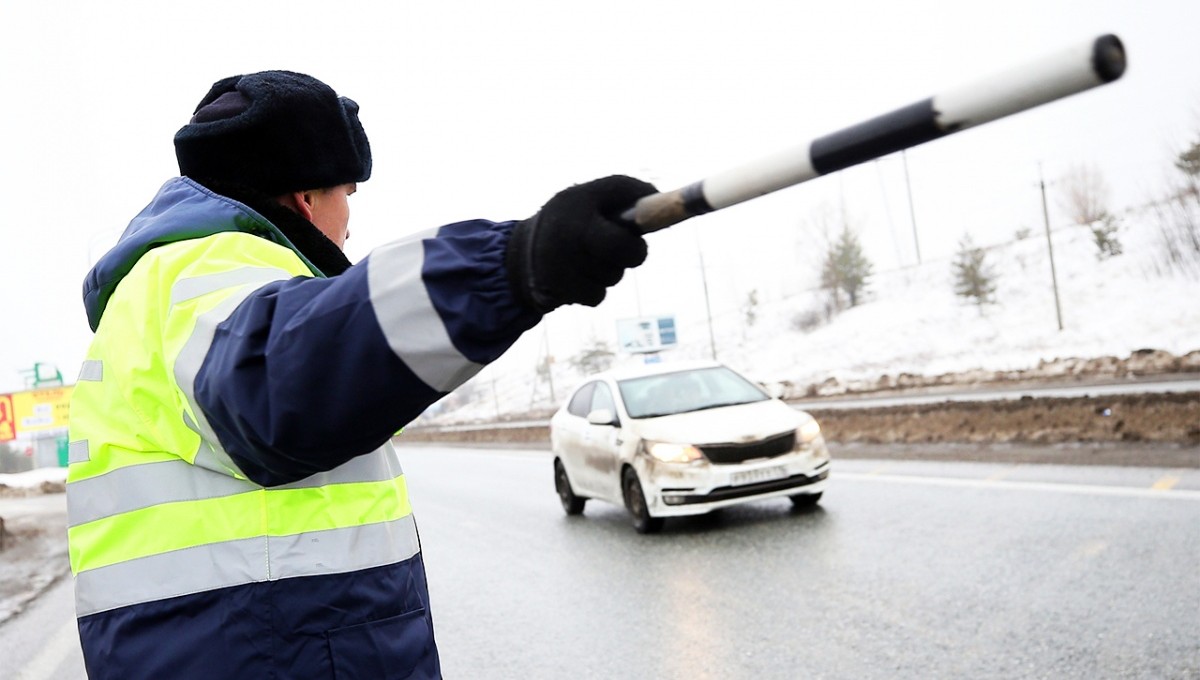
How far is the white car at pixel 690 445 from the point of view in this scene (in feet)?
28.7

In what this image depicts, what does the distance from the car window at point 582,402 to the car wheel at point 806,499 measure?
2502 millimetres

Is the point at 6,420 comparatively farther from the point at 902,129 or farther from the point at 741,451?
the point at 902,129

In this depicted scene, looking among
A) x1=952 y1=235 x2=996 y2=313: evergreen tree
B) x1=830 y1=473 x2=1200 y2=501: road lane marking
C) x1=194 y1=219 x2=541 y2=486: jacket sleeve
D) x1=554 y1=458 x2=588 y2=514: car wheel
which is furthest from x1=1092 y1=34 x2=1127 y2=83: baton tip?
x1=952 y1=235 x2=996 y2=313: evergreen tree

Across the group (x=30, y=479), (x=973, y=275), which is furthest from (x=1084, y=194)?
(x=30, y=479)

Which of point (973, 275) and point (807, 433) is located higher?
point (973, 275)

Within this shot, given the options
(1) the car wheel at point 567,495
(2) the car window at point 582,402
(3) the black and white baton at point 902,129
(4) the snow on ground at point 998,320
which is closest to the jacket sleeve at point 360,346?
(3) the black and white baton at point 902,129

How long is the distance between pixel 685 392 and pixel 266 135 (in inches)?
336

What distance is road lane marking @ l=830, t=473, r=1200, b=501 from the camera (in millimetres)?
7543

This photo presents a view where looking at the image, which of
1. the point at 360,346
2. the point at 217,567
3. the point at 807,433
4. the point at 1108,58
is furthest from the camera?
the point at 807,433

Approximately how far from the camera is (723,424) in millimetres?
9070

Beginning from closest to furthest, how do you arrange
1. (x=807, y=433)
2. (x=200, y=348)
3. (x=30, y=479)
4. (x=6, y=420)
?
(x=200, y=348)
(x=807, y=433)
(x=30, y=479)
(x=6, y=420)

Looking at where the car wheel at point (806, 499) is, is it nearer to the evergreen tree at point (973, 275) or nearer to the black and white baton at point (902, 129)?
the black and white baton at point (902, 129)

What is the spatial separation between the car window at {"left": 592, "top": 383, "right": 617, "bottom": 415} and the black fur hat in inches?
325

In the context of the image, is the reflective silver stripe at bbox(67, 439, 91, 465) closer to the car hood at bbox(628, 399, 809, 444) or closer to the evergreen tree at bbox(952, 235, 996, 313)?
the car hood at bbox(628, 399, 809, 444)
